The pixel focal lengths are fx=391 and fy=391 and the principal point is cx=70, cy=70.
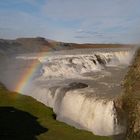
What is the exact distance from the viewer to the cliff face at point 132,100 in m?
21.1

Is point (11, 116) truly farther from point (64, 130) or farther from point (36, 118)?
point (64, 130)

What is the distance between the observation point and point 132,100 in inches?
861

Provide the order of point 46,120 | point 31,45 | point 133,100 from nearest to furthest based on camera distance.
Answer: point 133,100 < point 46,120 < point 31,45

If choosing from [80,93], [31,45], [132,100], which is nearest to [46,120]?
[80,93]

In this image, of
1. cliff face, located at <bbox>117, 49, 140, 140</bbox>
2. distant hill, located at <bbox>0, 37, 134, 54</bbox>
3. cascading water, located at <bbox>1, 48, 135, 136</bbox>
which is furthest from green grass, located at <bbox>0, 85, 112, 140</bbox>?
distant hill, located at <bbox>0, 37, 134, 54</bbox>

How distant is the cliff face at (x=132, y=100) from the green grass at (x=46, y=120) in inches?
250

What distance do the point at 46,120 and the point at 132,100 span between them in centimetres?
1279

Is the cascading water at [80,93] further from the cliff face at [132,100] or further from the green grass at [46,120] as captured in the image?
the cliff face at [132,100]

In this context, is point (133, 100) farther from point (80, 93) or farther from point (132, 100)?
point (80, 93)

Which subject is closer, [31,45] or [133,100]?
[133,100]

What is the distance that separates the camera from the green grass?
27891 millimetres

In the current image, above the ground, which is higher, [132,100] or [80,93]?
[132,100]

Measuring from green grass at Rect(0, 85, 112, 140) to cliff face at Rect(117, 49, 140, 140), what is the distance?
6357 millimetres

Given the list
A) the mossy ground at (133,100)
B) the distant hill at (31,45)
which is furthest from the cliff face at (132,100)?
the distant hill at (31,45)
